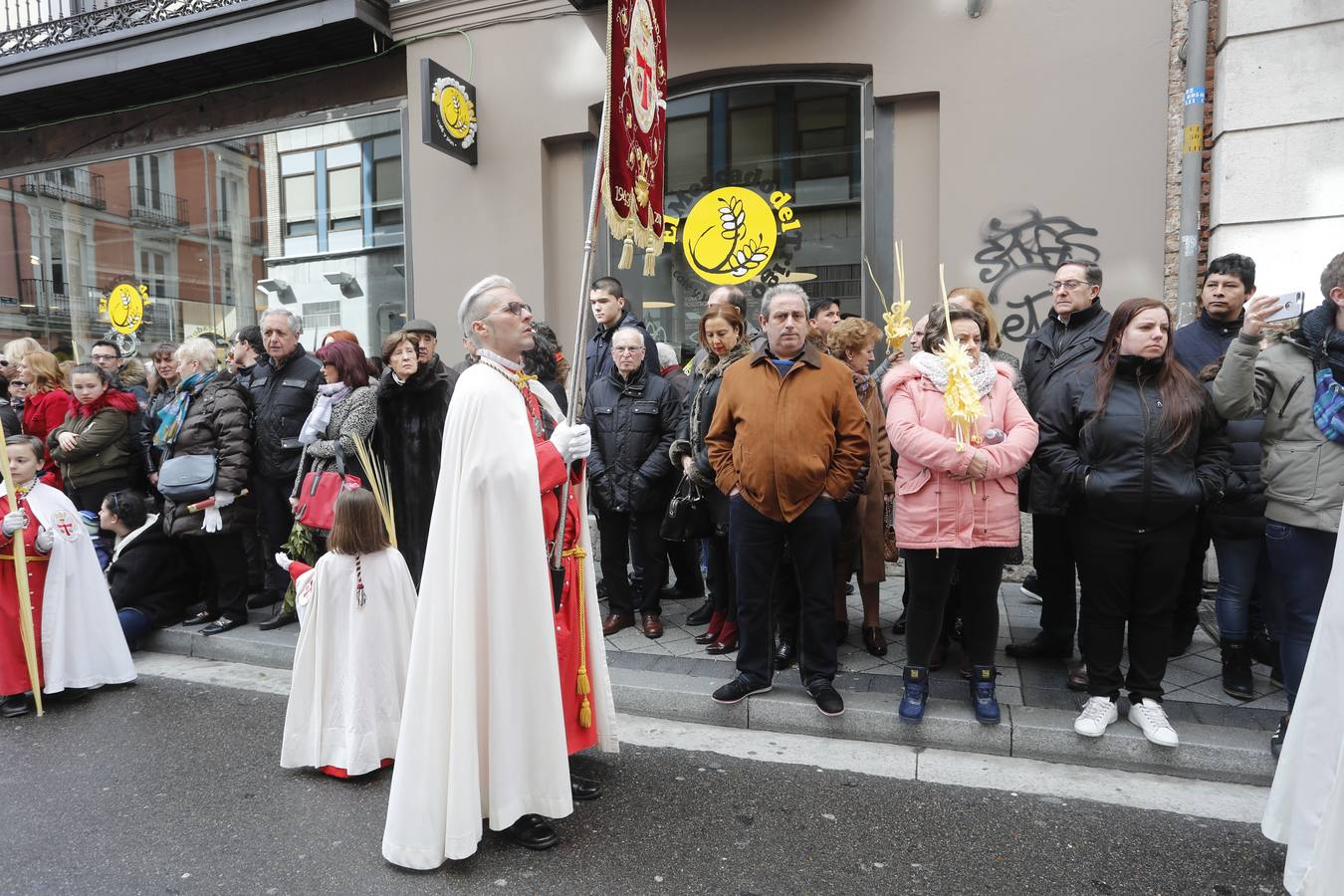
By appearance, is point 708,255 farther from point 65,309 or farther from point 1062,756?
point 65,309

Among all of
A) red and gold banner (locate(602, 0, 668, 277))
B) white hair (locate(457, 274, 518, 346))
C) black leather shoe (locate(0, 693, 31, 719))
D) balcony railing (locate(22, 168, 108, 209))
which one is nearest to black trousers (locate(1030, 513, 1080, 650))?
red and gold banner (locate(602, 0, 668, 277))

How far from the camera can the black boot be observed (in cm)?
418

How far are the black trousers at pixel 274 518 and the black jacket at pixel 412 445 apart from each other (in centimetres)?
104

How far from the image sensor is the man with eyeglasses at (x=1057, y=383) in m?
4.37

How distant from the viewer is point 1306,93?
6035mm

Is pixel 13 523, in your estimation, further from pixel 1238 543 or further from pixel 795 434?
pixel 1238 543

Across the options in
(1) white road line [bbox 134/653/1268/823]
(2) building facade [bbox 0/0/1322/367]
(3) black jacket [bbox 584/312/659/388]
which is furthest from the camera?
(2) building facade [bbox 0/0/1322/367]

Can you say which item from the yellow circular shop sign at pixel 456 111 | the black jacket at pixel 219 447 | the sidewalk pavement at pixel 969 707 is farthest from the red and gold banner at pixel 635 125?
the yellow circular shop sign at pixel 456 111

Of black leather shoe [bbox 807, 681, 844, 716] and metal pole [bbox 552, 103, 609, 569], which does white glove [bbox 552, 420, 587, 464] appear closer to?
metal pole [bbox 552, 103, 609, 569]

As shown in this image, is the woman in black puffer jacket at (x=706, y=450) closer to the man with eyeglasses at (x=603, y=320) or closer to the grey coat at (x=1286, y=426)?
the man with eyeglasses at (x=603, y=320)

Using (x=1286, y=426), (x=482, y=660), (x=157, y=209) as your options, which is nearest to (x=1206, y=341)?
(x=1286, y=426)

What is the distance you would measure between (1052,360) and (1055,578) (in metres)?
1.20

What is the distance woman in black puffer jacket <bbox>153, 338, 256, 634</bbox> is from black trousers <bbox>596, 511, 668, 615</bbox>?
2579 mm

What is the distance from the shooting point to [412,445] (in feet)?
18.0
